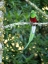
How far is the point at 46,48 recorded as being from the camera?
11.3ft

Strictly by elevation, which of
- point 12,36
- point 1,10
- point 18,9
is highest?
point 1,10

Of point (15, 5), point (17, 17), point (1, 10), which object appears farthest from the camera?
point (15, 5)

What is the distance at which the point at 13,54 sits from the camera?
3340mm

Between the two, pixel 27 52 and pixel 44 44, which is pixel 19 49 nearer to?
pixel 27 52

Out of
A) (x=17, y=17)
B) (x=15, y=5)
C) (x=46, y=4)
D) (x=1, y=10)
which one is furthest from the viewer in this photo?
(x=46, y=4)

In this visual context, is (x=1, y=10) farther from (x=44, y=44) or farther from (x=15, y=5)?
(x=44, y=44)

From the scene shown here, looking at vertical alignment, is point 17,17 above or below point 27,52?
above

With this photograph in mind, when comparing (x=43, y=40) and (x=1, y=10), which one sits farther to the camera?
(x=43, y=40)

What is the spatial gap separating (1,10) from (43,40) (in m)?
1.20

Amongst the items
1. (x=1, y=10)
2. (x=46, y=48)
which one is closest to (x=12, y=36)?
(x=46, y=48)

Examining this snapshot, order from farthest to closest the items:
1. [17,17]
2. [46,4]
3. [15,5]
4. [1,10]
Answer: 1. [46,4]
2. [15,5]
3. [17,17]
4. [1,10]

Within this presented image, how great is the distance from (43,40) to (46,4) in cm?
46

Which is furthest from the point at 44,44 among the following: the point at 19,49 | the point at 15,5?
the point at 15,5

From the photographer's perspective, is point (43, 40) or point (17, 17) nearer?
point (17, 17)
